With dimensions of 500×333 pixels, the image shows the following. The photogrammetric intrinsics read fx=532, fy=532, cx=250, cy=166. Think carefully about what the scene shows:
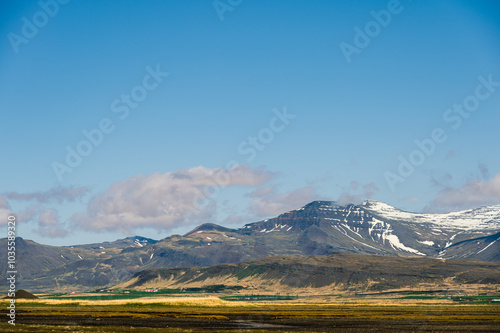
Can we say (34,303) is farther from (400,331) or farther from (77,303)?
(400,331)

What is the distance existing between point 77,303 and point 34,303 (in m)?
13.7

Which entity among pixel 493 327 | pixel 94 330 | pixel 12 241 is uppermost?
pixel 12 241

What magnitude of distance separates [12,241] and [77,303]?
326 ft

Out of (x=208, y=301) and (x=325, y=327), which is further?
(x=208, y=301)

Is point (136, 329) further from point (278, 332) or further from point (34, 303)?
point (34, 303)

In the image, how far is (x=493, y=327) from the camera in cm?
9250

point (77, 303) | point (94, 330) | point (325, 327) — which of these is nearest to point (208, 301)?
point (77, 303)

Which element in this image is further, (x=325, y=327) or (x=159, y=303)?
(x=159, y=303)

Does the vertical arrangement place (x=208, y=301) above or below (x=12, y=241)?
below

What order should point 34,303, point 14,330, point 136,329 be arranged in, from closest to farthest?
point 14,330
point 136,329
point 34,303

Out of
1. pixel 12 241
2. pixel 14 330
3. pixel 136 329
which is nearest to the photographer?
pixel 14 330

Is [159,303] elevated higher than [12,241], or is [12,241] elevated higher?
[12,241]

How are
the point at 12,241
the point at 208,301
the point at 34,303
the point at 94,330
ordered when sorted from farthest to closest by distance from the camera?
1. the point at 208,301
2. the point at 34,303
3. the point at 12,241
4. the point at 94,330

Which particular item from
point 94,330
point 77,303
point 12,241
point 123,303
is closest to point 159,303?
point 123,303
